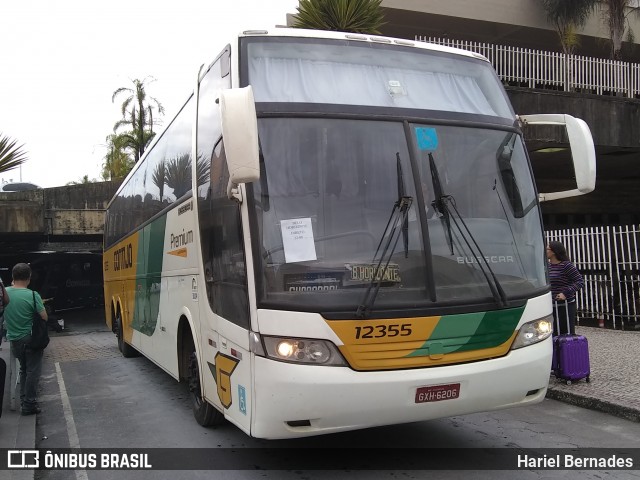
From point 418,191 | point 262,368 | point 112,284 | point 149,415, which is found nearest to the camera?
point 262,368

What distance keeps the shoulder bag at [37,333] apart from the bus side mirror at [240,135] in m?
4.13

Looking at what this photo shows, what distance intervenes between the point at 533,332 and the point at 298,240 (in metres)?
2.03

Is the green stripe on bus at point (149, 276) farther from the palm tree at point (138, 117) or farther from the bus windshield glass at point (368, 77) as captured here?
the palm tree at point (138, 117)

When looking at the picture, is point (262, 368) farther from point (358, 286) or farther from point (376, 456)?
point (376, 456)

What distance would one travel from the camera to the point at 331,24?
15500 mm

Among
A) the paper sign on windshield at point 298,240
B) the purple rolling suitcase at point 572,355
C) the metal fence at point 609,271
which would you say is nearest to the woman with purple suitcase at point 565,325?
the purple rolling suitcase at point 572,355

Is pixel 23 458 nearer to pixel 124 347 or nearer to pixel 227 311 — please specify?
pixel 227 311

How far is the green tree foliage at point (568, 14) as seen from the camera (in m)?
20.0

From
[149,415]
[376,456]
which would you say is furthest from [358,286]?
[149,415]

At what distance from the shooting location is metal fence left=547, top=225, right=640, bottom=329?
502 inches

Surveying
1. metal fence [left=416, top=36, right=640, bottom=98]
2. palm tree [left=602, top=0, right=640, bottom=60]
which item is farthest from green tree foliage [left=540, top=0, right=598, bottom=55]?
metal fence [left=416, top=36, right=640, bottom=98]

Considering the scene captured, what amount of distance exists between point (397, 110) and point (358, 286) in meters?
1.51

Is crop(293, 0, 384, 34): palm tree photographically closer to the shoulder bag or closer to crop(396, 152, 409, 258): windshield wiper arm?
the shoulder bag

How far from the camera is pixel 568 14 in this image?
20578 millimetres
